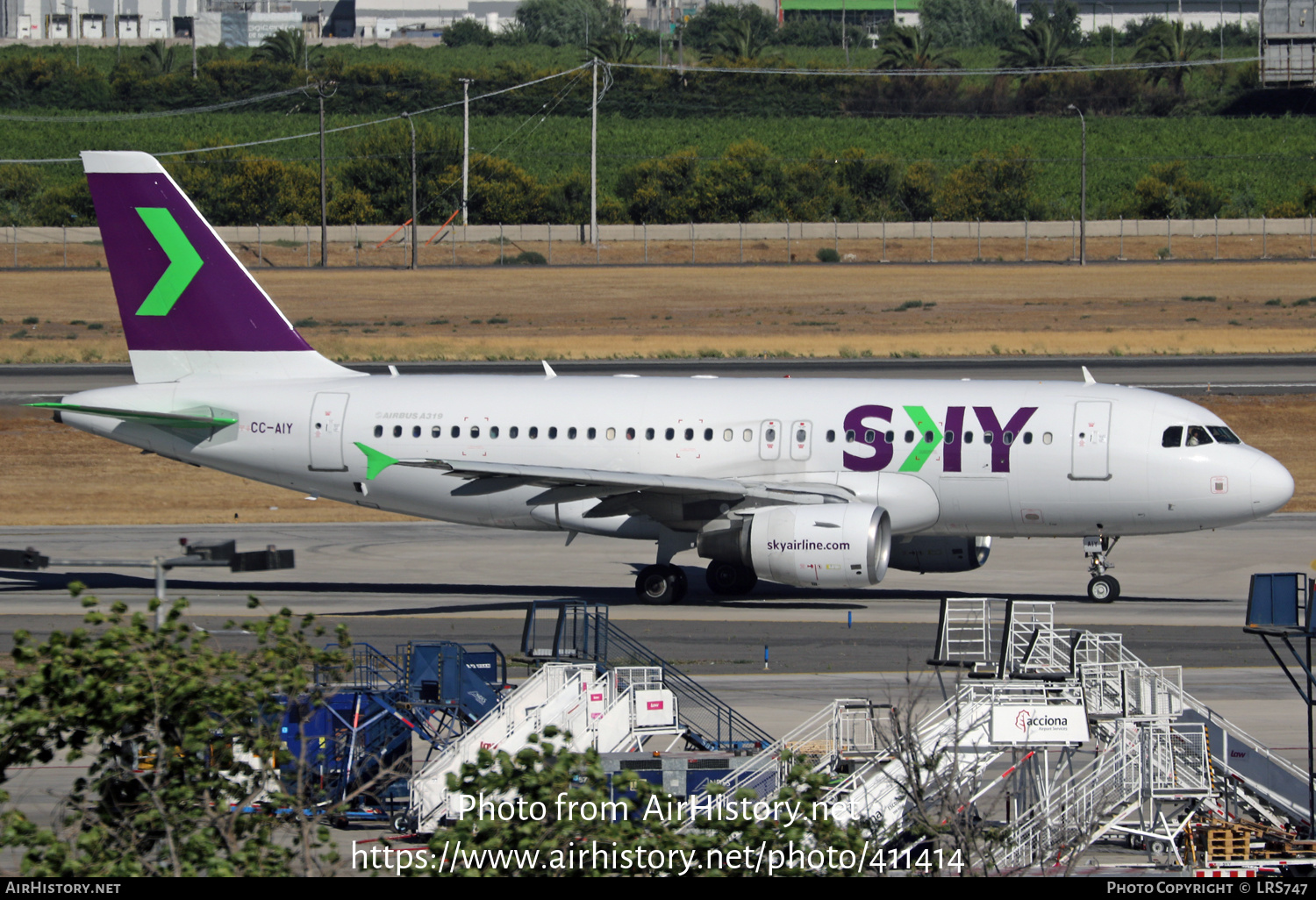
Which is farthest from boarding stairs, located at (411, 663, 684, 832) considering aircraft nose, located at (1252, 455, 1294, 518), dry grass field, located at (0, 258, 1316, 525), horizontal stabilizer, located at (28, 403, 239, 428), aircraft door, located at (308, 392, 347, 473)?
dry grass field, located at (0, 258, 1316, 525)

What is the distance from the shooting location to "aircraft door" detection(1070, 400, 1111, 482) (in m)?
34.1

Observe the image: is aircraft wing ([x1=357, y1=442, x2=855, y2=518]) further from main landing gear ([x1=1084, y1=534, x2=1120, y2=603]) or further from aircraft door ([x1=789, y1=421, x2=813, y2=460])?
main landing gear ([x1=1084, y1=534, x2=1120, y2=603])

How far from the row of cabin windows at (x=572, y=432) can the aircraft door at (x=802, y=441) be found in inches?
3.1

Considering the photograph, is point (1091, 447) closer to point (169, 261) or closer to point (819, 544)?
point (819, 544)

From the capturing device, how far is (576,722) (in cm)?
2227

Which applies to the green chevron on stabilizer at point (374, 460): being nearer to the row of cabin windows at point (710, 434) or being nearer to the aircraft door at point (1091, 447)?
the row of cabin windows at point (710, 434)

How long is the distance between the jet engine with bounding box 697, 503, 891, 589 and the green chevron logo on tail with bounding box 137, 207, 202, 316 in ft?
48.2

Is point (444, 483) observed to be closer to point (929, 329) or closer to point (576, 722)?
point (576, 722)

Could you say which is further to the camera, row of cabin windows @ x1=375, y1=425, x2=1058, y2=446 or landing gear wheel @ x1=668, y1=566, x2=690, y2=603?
landing gear wheel @ x1=668, y1=566, x2=690, y2=603

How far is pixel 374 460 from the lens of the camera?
36125mm

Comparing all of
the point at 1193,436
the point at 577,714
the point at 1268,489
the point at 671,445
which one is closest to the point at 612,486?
the point at 671,445

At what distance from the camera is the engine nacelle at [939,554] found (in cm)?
3612

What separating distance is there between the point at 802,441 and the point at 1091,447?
629 centimetres

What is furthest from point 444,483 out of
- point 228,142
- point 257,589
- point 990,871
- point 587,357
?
point 228,142
